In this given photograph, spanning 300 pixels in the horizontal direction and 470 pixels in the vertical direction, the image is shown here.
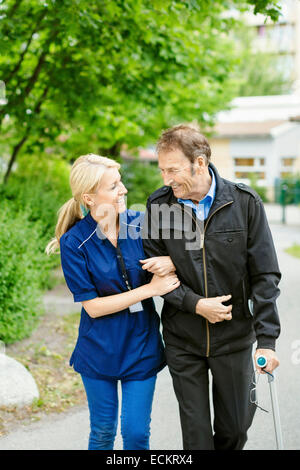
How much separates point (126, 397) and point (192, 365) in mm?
388

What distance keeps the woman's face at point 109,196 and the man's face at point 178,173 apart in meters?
0.26

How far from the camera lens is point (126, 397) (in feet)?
9.96

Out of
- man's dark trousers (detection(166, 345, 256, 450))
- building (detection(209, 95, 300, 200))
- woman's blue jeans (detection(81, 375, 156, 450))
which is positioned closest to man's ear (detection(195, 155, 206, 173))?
man's dark trousers (detection(166, 345, 256, 450))

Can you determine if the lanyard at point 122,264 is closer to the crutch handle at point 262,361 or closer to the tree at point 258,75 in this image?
the crutch handle at point 262,361

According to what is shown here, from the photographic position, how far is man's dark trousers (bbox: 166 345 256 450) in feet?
9.57

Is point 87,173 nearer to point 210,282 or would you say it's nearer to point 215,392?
point 210,282

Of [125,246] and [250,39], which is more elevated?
[250,39]

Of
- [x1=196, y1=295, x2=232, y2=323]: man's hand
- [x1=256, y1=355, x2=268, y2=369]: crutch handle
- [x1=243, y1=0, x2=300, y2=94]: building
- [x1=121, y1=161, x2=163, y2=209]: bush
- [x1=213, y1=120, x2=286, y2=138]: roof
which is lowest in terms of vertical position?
[x1=256, y1=355, x2=268, y2=369]: crutch handle

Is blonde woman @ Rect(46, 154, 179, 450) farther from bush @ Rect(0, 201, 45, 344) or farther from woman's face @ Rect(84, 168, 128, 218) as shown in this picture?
bush @ Rect(0, 201, 45, 344)

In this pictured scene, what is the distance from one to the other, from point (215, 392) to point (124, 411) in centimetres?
47

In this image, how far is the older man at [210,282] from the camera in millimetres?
2812

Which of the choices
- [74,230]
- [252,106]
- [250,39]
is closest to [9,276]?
[74,230]

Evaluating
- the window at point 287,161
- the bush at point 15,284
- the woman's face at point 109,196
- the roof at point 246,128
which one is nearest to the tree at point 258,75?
the roof at point 246,128

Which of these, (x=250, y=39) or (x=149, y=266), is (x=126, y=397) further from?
(x=250, y=39)
